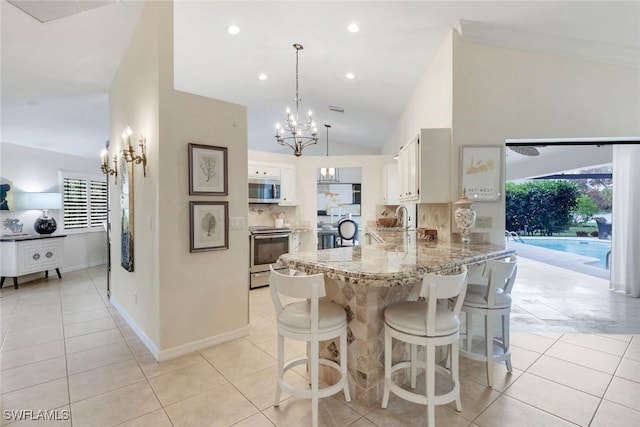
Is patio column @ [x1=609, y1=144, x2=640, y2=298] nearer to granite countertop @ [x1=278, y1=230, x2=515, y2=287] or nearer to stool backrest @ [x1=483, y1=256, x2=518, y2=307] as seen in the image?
granite countertop @ [x1=278, y1=230, x2=515, y2=287]

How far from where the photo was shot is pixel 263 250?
5.09 m

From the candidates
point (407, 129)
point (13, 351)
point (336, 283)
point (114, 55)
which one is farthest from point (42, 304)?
point (407, 129)

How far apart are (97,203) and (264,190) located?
14.8 feet

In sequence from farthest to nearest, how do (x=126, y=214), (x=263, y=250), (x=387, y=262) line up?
(x=263, y=250), (x=126, y=214), (x=387, y=262)

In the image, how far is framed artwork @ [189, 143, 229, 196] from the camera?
110 inches

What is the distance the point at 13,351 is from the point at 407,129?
552 centimetres

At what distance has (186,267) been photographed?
2785 mm

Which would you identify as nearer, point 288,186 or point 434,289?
point 434,289

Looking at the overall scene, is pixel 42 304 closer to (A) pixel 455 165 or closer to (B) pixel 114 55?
(B) pixel 114 55

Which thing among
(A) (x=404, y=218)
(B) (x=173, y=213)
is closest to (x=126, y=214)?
(B) (x=173, y=213)

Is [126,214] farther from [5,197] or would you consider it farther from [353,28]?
[5,197]

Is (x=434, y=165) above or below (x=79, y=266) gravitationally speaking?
above

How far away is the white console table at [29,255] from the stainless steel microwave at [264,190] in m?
3.75

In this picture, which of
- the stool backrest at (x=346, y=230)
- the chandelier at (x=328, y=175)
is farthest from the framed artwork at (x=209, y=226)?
the chandelier at (x=328, y=175)
